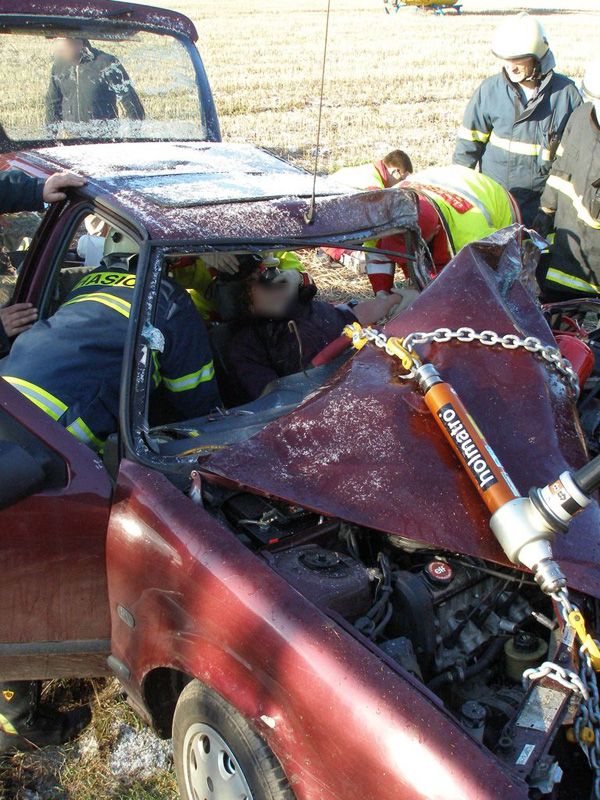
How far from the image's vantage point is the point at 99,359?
270cm

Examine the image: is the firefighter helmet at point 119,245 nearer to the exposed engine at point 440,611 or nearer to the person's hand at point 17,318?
the person's hand at point 17,318

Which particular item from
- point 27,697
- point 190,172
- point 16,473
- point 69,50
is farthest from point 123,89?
point 27,697

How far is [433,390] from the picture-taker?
94.9 inches

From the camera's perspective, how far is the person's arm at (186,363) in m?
2.80

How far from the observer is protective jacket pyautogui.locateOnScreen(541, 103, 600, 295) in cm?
484

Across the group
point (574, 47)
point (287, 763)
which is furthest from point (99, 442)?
point (574, 47)

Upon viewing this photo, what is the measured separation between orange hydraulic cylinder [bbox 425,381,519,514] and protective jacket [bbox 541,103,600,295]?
290 cm

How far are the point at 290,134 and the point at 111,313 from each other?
34.1ft

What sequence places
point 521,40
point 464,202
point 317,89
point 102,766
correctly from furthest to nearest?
1. point 317,89
2. point 521,40
3. point 464,202
4. point 102,766

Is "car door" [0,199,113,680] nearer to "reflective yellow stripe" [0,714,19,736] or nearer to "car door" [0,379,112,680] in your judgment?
"car door" [0,379,112,680]

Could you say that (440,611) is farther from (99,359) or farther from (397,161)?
(397,161)

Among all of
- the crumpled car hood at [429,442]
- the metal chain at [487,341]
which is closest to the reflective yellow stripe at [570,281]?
the crumpled car hood at [429,442]

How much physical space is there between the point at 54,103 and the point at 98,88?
254 millimetres

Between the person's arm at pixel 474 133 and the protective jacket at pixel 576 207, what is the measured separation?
95cm
